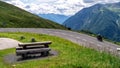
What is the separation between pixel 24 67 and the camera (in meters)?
25.8

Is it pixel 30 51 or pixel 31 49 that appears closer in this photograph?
pixel 30 51

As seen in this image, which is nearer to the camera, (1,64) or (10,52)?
(1,64)

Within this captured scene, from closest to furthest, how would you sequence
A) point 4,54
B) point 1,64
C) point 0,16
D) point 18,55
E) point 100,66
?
point 100,66, point 1,64, point 18,55, point 4,54, point 0,16

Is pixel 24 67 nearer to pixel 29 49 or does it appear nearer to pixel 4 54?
pixel 29 49

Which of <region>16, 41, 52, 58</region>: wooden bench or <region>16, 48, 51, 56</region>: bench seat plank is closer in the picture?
<region>16, 48, 51, 56</region>: bench seat plank

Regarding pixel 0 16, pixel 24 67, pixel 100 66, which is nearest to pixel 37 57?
pixel 24 67

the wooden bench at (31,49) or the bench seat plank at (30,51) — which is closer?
the bench seat plank at (30,51)

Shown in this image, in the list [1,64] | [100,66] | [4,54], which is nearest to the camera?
[100,66]

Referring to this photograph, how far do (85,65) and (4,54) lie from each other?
14.5 m

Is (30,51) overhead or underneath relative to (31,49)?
underneath

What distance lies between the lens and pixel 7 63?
95.0 feet

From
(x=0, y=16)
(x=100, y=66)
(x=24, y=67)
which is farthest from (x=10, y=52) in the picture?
(x=0, y=16)

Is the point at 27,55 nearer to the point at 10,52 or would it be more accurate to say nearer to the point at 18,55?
the point at 18,55

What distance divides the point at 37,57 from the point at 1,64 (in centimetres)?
500
